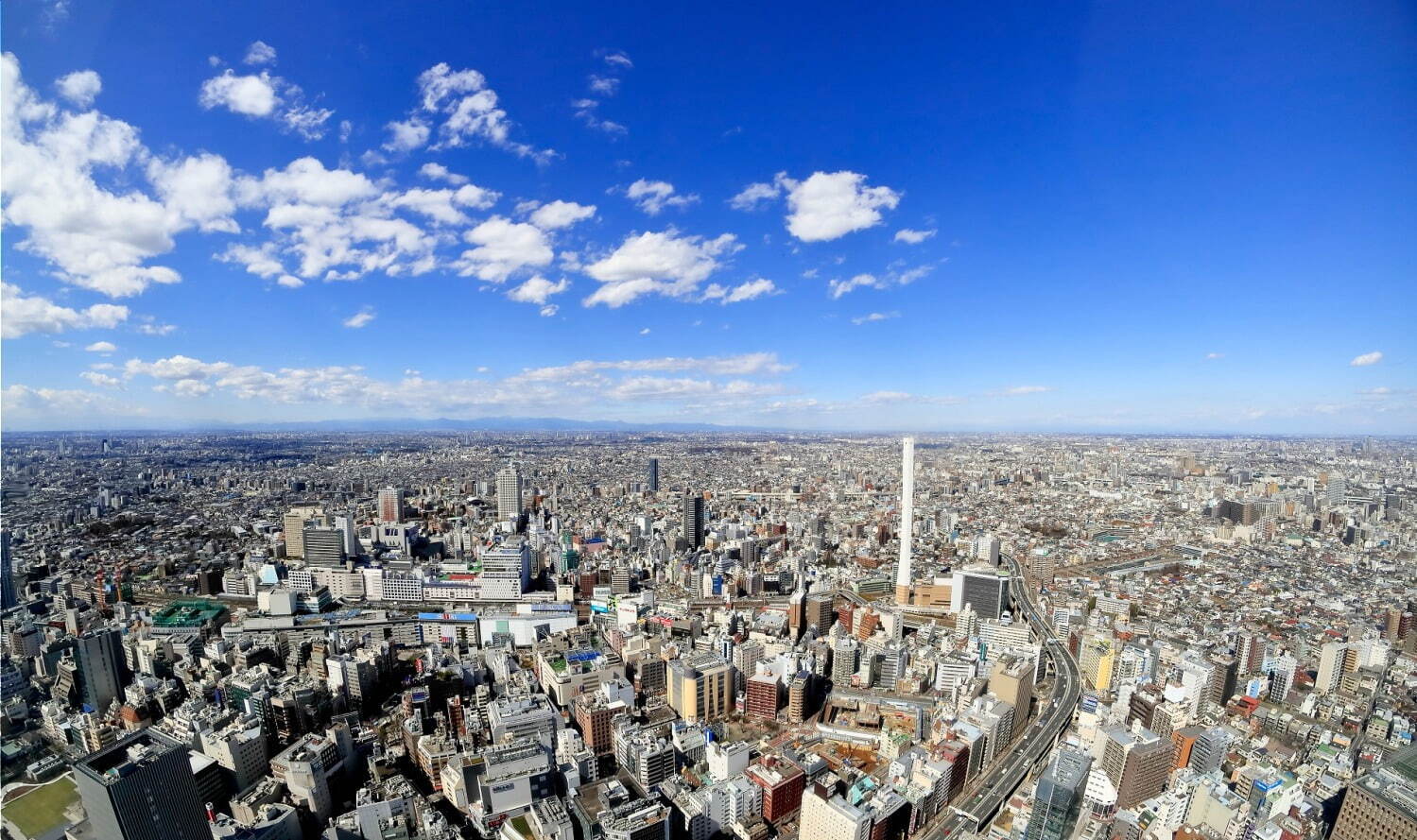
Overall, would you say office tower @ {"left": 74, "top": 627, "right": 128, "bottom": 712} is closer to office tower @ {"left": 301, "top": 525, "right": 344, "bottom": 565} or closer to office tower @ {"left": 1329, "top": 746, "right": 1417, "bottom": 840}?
office tower @ {"left": 301, "top": 525, "right": 344, "bottom": 565}

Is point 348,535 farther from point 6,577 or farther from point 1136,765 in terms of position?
point 1136,765

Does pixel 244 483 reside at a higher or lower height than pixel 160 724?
higher

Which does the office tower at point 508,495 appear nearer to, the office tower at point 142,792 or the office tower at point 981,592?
the office tower at point 981,592

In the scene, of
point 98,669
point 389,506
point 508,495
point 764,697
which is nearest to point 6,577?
point 98,669

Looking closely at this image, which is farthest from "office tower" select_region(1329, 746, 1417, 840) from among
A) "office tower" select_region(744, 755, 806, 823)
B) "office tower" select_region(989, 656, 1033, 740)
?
"office tower" select_region(744, 755, 806, 823)

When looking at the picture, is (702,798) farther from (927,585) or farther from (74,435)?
(74,435)

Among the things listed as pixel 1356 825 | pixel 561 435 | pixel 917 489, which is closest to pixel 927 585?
pixel 917 489
